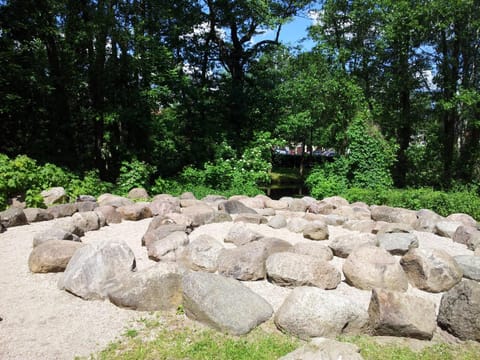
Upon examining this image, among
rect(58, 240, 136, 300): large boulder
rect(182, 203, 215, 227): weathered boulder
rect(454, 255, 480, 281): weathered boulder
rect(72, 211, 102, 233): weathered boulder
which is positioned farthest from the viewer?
rect(182, 203, 215, 227): weathered boulder

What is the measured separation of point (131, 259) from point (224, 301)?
151 cm

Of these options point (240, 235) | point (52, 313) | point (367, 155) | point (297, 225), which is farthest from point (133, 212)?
point (367, 155)

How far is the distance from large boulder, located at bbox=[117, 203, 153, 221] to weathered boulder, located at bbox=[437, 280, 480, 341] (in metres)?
5.29

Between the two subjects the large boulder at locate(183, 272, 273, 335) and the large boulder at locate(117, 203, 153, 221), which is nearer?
the large boulder at locate(183, 272, 273, 335)

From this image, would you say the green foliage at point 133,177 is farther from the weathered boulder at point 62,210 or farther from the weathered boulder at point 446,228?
the weathered boulder at point 446,228

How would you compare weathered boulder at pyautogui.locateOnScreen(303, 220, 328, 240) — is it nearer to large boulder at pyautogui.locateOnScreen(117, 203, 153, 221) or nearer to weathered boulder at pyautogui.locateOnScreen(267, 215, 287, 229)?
weathered boulder at pyautogui.locateOnScreen(267, 215, 287, 229)

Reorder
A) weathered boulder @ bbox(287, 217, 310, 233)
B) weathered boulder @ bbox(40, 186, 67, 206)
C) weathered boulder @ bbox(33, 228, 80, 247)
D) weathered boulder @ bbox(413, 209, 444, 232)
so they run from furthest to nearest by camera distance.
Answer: weathered boulder @ bbox(40, 186, 67, 206) → weathered boulder @ bbox(413, 209, 444, 232) → weathered boulder @ bbox(287, 217, 310, 233) → weathered boulder @ bbox(33, 228, 80, 247)

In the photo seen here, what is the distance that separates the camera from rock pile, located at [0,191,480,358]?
3680mm

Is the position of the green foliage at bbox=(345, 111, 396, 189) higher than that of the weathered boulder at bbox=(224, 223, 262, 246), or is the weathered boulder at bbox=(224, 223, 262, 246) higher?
the green foliage at bbox=(345, 111, 396, 189)

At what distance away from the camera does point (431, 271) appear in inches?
182

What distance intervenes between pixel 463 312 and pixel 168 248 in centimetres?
348

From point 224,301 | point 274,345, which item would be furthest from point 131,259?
point 274,345

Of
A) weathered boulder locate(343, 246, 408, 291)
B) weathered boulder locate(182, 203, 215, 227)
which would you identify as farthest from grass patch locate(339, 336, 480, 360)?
weathered boulder locate(182, 203, 215, 227)

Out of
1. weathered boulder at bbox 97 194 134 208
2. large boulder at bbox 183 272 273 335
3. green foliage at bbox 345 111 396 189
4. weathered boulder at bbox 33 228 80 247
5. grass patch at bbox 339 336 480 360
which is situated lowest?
grass patch at bbox 339 336 480 360
